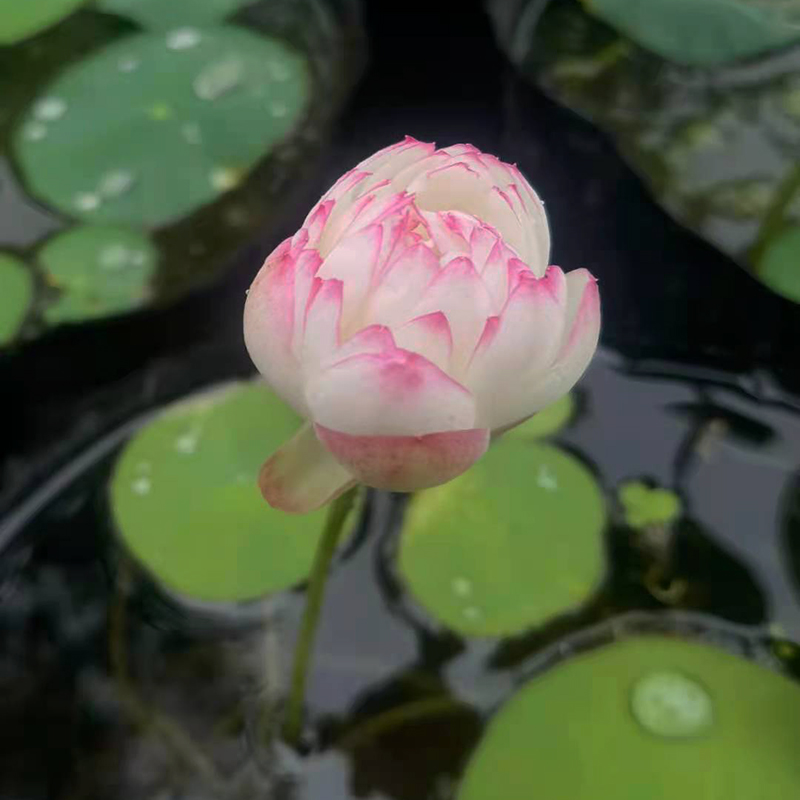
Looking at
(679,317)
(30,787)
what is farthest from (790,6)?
(30,787)

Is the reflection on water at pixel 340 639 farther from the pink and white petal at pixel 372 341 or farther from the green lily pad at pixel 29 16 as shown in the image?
the green lily pad at pixel 29 16

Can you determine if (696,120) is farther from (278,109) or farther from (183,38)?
(183,38)

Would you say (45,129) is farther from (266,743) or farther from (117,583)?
(266,743)

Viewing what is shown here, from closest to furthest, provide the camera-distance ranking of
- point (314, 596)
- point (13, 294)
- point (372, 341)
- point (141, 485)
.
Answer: point (372, 341)
point (314, 596)
point (141, 485)
point (13, 294)

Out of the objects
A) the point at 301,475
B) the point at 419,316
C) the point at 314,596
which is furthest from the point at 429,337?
the point at 314,596

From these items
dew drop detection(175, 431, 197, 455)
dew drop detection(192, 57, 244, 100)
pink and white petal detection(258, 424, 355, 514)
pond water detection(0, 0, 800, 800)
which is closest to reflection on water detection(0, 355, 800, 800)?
pond water detection(0, 0, 800, 800)

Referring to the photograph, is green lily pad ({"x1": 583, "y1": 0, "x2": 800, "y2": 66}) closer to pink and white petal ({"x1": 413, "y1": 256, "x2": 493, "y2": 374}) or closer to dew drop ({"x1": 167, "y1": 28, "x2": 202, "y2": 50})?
dew drop ({"x1": 167, "y1": 28, "x2": 202, "y2": 50})

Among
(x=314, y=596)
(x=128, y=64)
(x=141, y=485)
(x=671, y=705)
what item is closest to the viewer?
(x=314, y=596)
